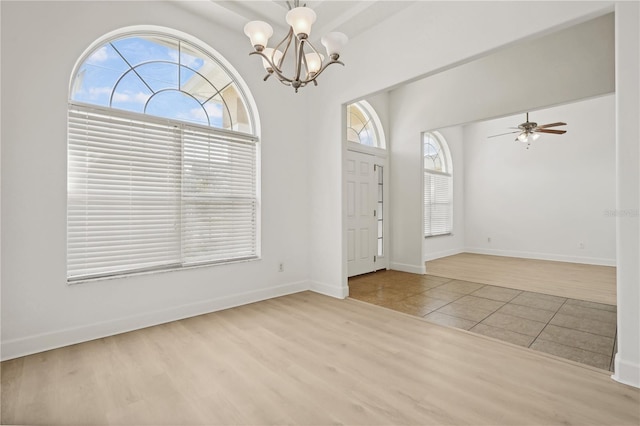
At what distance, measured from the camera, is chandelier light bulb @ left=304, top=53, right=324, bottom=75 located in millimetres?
2625

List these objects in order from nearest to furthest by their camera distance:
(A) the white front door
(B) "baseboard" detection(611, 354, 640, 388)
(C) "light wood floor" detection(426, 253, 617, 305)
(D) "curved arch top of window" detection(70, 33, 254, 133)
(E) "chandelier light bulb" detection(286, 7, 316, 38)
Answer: (B) "baseboard" detection(611, 354, 640, 388), (E) "chandelier light bulb" detection(286, 7, 316, 38), (D) "curved arch top of window" detection(70, 33, 254, 133), (C) "light wood floor" detection(426, 253, 617, 305), (A) the white front door

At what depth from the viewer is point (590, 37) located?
3.78 meters

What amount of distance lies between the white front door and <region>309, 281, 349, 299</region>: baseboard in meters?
0.98

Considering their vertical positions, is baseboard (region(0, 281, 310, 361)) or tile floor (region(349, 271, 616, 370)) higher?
baseboard (region(0, 281, 310, 361))

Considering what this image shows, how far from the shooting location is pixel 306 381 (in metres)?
2.03

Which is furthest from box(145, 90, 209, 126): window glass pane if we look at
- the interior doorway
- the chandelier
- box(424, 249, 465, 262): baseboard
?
box(424, 249, 465, 262): baseboard

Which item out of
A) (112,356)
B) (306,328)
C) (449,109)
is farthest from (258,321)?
(449,109)

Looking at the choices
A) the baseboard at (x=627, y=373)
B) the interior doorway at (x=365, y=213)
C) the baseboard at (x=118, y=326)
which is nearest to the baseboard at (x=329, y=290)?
the baseboard at (x=118, y=326)

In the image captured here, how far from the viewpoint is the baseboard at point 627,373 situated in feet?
6.43

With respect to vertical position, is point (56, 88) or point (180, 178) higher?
point (56, 88)

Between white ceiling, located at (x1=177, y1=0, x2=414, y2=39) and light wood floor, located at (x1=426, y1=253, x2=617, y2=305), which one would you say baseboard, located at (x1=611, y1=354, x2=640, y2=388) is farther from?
white ceiling, located at (x1=177, y1=0, x2=414, y2=39)

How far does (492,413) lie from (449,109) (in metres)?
4.50

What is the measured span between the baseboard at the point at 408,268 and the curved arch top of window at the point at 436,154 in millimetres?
2568

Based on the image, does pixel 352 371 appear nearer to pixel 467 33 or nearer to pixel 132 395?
pixel 132 395
